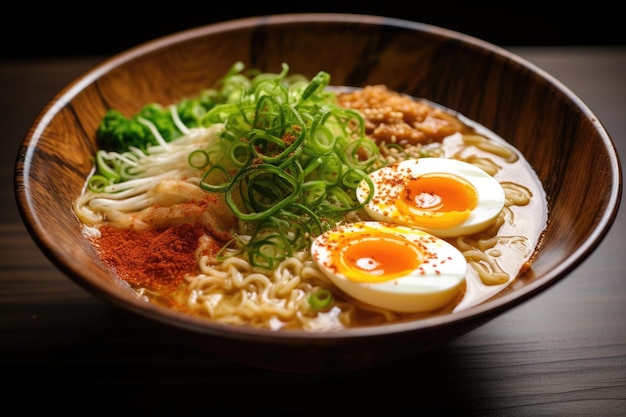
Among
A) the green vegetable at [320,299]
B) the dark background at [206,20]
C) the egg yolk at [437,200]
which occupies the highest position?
the dark background at [206,20]

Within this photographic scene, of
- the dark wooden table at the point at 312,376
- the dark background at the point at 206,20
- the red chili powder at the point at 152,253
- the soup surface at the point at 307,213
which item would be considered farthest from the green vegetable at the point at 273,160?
the dark background at the point at 206,20

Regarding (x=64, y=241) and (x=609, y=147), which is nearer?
(x=64, y=241)

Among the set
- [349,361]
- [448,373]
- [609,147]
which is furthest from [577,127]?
[349,361]

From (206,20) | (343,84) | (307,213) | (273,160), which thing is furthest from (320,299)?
(206,20)

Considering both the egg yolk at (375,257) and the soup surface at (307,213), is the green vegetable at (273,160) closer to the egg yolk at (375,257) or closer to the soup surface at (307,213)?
the soup surface at (307,213)

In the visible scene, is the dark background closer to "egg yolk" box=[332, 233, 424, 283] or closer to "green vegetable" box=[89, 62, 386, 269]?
"green vegetable" box=[89, 62, 386, 269]

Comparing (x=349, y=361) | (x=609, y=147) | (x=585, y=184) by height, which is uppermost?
(x=609, y=147)

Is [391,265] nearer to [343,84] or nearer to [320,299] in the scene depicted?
[320,299]

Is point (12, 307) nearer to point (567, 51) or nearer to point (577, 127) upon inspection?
point (577, 127)
